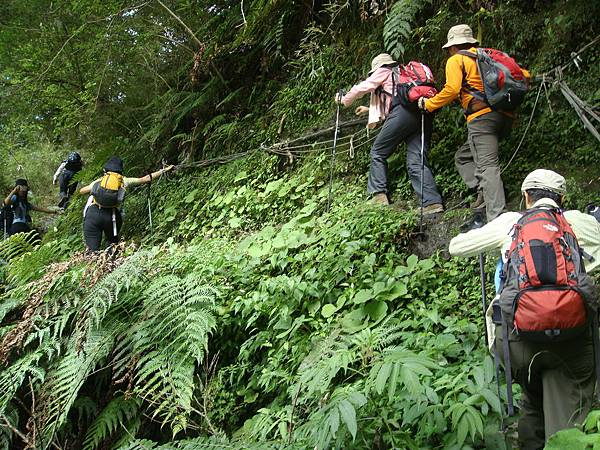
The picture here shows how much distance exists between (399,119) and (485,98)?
0.98m

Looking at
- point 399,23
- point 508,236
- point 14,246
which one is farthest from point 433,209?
point 14,246

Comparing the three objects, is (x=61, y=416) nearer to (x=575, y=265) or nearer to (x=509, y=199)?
(x=575, y=265)

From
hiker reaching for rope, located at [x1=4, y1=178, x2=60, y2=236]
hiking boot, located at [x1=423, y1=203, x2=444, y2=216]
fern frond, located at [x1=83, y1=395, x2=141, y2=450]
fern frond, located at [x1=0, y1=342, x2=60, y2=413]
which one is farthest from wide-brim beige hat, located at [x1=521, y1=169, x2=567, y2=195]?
hiker reaching for rope, located at [x1=4, y1=178, x2=60, y2=236]

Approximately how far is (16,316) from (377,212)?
148 inches

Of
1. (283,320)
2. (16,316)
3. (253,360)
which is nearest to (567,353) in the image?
(283,320)

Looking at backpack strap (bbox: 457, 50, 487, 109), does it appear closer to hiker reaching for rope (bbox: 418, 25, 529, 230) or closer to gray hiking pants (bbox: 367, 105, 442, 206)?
hiker reaching for rope (bbox: 418, 25, 529, 230)

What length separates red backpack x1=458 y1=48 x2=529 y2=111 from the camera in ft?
15.5

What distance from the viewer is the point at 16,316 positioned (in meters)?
5.46

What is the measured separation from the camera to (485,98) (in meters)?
4.86

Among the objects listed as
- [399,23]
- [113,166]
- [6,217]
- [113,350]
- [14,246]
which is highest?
[399,23]

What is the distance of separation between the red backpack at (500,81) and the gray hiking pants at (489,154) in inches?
5.3

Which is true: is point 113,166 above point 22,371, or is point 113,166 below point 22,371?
above

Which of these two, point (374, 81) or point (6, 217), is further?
point (6, 217)

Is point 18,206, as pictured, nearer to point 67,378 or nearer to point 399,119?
point 67,378
